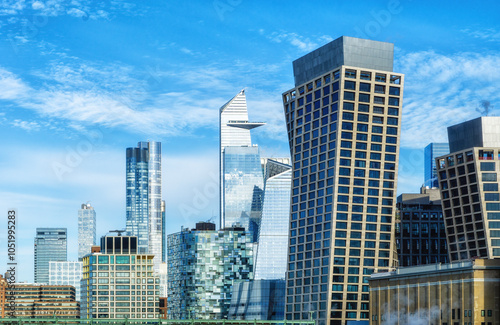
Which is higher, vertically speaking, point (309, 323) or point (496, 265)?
point (496, 265)

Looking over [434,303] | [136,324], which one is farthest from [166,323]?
[434,303]

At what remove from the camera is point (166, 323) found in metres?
165

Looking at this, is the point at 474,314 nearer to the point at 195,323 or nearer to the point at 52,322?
the point at 195,323

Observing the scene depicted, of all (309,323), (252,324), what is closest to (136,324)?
(252,324)

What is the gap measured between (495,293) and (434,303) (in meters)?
15.3

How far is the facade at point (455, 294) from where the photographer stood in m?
179

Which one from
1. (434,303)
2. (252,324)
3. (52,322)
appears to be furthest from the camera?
(434,303)

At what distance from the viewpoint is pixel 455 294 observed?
606ft

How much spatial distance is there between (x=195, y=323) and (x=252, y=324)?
44.2ft

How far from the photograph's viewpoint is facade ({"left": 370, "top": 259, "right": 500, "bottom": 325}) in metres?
179

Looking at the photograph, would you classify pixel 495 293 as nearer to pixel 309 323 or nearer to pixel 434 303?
pixel 434 303

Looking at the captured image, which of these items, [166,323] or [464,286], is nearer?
[166,323]

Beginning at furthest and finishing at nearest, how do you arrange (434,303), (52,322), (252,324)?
(434,303) < (252,324) < (52,322)

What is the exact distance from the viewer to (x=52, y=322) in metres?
162
